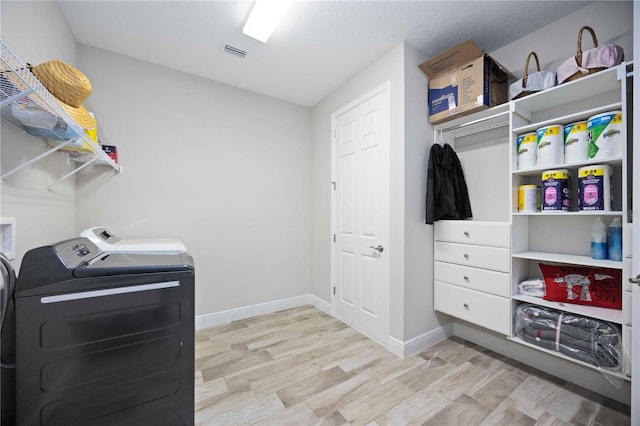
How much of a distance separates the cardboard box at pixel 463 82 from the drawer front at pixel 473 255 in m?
1.09

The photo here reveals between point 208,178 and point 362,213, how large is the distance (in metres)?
1.67

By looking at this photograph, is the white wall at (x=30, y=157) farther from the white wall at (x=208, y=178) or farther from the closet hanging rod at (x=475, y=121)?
the closet hanging rod at (x=475, y=121)

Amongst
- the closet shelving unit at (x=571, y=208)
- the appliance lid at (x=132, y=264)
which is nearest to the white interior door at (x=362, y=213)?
the closet shelving unit at (x=571, y=208)

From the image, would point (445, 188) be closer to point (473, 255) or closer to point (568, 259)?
point (473, 255)

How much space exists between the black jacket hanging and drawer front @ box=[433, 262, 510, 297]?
44 centimetres

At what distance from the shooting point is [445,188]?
2.20 m

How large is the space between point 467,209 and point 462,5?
60.4 inches

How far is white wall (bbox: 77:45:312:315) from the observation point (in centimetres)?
226

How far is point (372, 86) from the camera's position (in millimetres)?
2438

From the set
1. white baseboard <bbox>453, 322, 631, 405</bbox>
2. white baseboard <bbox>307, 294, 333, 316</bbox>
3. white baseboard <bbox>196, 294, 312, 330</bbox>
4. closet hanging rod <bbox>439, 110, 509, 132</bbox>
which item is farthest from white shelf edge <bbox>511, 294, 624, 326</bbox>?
white baseboard <bbox>196, 294, 312, 330</bbox>

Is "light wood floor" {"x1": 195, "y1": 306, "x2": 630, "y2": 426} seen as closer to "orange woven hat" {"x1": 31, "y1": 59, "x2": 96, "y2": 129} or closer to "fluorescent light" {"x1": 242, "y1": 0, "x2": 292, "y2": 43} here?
Result: "orange woven hat" {"x1": 31, "y1": 59, "x2": 96, "y2": 129}

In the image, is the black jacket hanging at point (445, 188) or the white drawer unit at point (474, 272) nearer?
the white drawer unit at point (474, 272)

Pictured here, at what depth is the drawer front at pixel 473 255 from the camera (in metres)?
1.87

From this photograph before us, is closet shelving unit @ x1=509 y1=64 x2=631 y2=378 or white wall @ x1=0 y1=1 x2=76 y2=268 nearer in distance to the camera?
white wall @ x1=0 y1=1 x2=76 y2=268
